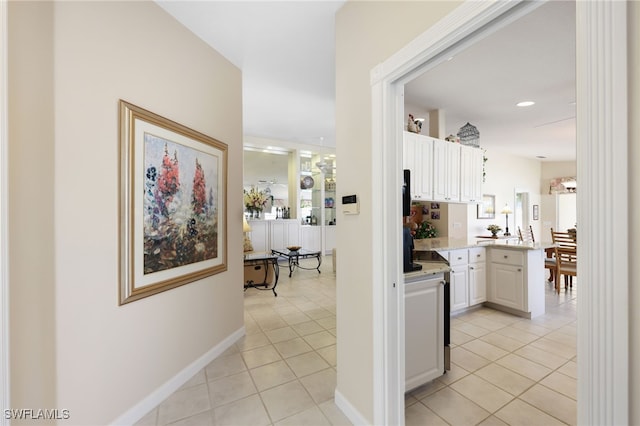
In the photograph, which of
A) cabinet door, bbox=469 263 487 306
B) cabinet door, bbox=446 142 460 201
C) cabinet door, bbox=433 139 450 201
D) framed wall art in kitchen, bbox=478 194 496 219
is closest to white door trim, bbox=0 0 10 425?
cabinet door, bbox=433 139 450 201

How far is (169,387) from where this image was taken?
2021 mm

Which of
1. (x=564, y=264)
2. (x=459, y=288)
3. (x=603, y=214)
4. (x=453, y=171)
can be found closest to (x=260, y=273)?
(x=459, y=288)

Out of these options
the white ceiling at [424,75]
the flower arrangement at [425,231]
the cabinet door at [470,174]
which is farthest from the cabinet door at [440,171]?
the flower arrangement at [425,231]

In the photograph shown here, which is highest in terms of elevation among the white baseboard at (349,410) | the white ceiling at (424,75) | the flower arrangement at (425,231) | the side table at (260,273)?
the white ceiling at (424,75)

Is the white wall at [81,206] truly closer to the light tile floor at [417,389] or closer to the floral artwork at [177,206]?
the floral artwork at [177,206]

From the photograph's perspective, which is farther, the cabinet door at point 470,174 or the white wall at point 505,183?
the white wall at point 505,183

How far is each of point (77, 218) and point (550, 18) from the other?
3.38m

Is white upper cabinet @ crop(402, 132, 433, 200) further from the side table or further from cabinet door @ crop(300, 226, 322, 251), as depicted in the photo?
cabinet door @ crop(300, 226, 322, 251)

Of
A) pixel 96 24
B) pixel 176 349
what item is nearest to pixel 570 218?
pixel 176 349

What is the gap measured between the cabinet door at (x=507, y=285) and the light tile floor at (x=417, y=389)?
0.23 metres

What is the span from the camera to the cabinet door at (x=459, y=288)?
3.44 meters

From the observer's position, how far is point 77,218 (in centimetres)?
151

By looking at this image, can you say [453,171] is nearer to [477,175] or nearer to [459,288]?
[477,175]

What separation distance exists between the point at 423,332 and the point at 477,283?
2234 millimetres
